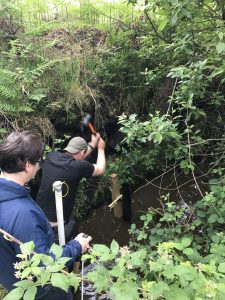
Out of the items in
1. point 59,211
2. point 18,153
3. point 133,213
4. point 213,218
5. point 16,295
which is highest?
point 18,153

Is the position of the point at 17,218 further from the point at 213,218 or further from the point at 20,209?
the point at 213,218

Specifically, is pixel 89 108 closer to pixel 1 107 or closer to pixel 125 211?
pixel 1 107

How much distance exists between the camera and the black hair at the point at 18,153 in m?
2.27

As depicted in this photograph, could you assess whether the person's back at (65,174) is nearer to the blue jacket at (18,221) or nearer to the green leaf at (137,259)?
the blue jacket at (18,221)

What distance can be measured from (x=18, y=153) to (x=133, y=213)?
389cm

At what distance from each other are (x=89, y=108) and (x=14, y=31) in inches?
85.3

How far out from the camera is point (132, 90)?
619 cm

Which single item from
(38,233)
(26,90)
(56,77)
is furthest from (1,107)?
(38,233)

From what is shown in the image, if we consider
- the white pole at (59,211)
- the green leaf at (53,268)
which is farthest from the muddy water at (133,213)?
the green leaf at (53,268)

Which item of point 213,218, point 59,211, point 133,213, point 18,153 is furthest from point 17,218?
point 133,213

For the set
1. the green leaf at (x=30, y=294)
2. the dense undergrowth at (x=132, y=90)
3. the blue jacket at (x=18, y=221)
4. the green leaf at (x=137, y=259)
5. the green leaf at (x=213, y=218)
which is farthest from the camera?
the dense undergrowth at (x=132, y=90)

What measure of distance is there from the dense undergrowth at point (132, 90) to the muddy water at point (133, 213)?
22cm

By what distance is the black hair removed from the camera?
2268 millimetres

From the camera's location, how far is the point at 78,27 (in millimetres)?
6469
